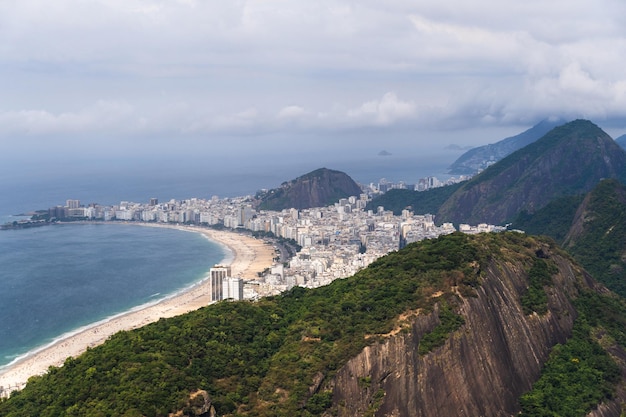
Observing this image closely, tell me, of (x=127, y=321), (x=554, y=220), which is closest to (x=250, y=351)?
(x=127, y=321)

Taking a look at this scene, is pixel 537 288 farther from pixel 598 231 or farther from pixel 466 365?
pixel 598 231

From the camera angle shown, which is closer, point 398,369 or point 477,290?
point 398,369

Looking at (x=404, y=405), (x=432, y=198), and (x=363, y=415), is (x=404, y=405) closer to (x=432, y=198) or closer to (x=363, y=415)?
(x=363, y=415)

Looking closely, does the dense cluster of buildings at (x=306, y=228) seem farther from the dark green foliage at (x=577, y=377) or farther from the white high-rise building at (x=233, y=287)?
the dark green foliage at (x=577, y=377)

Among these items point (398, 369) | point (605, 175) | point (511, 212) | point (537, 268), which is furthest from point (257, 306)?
point (605, 175)

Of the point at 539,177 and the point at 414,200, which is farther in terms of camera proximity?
the point at 414,200

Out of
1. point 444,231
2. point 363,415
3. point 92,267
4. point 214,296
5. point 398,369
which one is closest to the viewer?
point 363,415

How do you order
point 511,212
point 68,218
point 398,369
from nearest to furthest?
point 398,369
point 511,212
point 68,218
